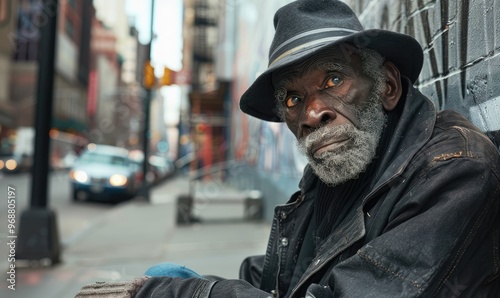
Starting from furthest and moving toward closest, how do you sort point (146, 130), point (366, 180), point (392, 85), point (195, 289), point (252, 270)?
point (146, 130)
point (252, 270)
point (392, 85)
point (366, 180)
point (195, 289)

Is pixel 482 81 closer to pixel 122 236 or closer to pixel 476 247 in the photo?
pixel 476 247

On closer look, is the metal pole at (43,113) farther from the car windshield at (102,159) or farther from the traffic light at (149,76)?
the car windshield at (102,159)

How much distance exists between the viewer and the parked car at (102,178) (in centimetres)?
1523

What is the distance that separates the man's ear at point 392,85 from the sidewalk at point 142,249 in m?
2.73

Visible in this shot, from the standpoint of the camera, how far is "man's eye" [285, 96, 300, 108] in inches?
73.7

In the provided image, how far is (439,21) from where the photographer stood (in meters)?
2.37

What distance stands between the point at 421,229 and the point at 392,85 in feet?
2.35

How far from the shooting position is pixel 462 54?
215 centimetres

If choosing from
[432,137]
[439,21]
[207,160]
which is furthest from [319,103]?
[207,160]

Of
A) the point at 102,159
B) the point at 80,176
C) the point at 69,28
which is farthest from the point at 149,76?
the point at 69,28

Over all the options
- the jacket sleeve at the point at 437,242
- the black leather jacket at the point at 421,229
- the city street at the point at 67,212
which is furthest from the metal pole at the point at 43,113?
the jacket sleeve at the point at 437,242

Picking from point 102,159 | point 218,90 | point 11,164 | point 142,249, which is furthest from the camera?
point 11,164

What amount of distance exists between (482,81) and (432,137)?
A: 568 mm

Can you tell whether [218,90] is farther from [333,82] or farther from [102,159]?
[333,82]
